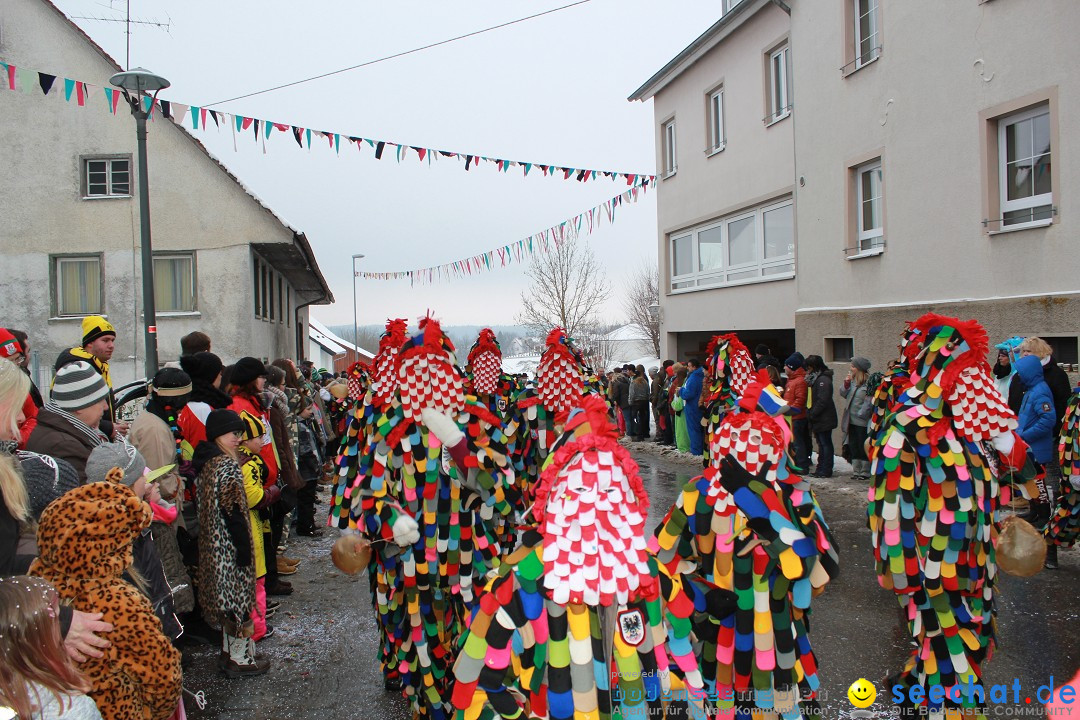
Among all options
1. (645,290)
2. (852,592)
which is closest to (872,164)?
(852,592)

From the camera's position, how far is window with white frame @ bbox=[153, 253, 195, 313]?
1337cm

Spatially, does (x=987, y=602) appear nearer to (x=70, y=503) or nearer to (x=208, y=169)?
(x=70, y=503)

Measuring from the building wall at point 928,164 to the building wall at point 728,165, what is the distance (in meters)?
0.84

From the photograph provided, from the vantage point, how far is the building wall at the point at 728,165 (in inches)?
512

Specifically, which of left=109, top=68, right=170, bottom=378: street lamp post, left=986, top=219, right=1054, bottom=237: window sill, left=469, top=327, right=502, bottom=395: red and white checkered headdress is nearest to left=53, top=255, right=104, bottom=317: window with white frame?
left=109, top=68, right=170, bottom=378: street lamp post

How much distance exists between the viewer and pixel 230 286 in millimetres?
13195

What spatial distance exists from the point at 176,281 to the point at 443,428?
39.1ft

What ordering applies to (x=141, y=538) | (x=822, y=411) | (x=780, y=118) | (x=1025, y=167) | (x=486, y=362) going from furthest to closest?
(x=780, y=118), (x=822, y=411), (x=486, y=362), (x=1025, y=167), (x=141, y=538)

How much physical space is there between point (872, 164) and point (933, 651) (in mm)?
9156

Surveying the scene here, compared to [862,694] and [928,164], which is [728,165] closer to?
[928,164]

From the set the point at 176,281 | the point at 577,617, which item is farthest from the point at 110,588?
the point at 176,281

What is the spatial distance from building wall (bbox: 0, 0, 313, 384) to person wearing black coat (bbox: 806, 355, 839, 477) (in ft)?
30.5

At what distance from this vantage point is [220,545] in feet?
13.4

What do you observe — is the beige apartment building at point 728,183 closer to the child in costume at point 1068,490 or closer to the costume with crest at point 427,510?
the child in costume at point 1068,490
